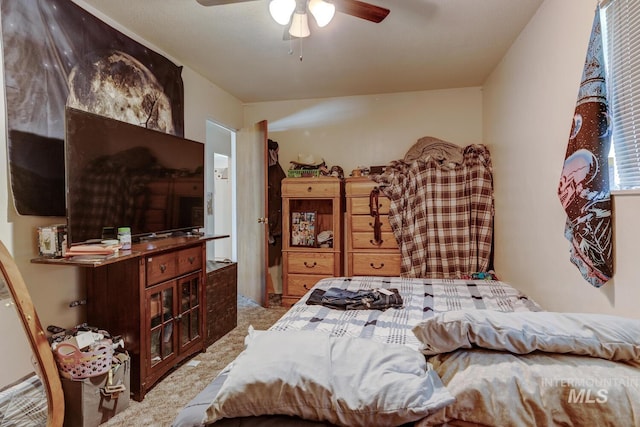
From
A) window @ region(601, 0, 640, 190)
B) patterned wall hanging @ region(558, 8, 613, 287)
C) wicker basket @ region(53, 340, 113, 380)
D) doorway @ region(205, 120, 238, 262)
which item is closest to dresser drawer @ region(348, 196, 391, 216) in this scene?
doorway @ region(205, 120, 238, 262)

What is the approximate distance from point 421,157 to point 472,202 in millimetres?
784

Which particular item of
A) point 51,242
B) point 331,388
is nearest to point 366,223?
point 51,242

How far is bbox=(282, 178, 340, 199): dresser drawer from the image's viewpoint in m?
3.76

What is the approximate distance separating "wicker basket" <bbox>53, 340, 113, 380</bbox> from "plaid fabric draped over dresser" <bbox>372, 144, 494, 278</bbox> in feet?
8.60

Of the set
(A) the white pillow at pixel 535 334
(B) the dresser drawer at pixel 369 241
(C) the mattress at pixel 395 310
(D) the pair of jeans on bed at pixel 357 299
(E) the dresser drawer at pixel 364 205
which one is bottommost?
(C) the mattress at pixel 395 310

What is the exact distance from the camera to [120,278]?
6.73 feet

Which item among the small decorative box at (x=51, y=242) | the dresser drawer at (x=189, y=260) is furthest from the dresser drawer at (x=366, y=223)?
the small decorative box at (x=51, y=242)

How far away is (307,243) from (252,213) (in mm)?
702

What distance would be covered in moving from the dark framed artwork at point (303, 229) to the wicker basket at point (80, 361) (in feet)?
7.62

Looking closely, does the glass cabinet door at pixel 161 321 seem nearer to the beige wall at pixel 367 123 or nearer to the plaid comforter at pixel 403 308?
the plaid comforter at pixel 403 308

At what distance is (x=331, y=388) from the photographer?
869 mm

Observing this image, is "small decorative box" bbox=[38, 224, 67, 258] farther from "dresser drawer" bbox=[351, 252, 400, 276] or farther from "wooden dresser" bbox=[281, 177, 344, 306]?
"dresser drawer" bbox=[351, 252, 400, 276]

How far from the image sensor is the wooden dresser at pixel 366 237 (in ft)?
11.9

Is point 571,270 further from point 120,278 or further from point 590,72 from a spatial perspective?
point 120,278
